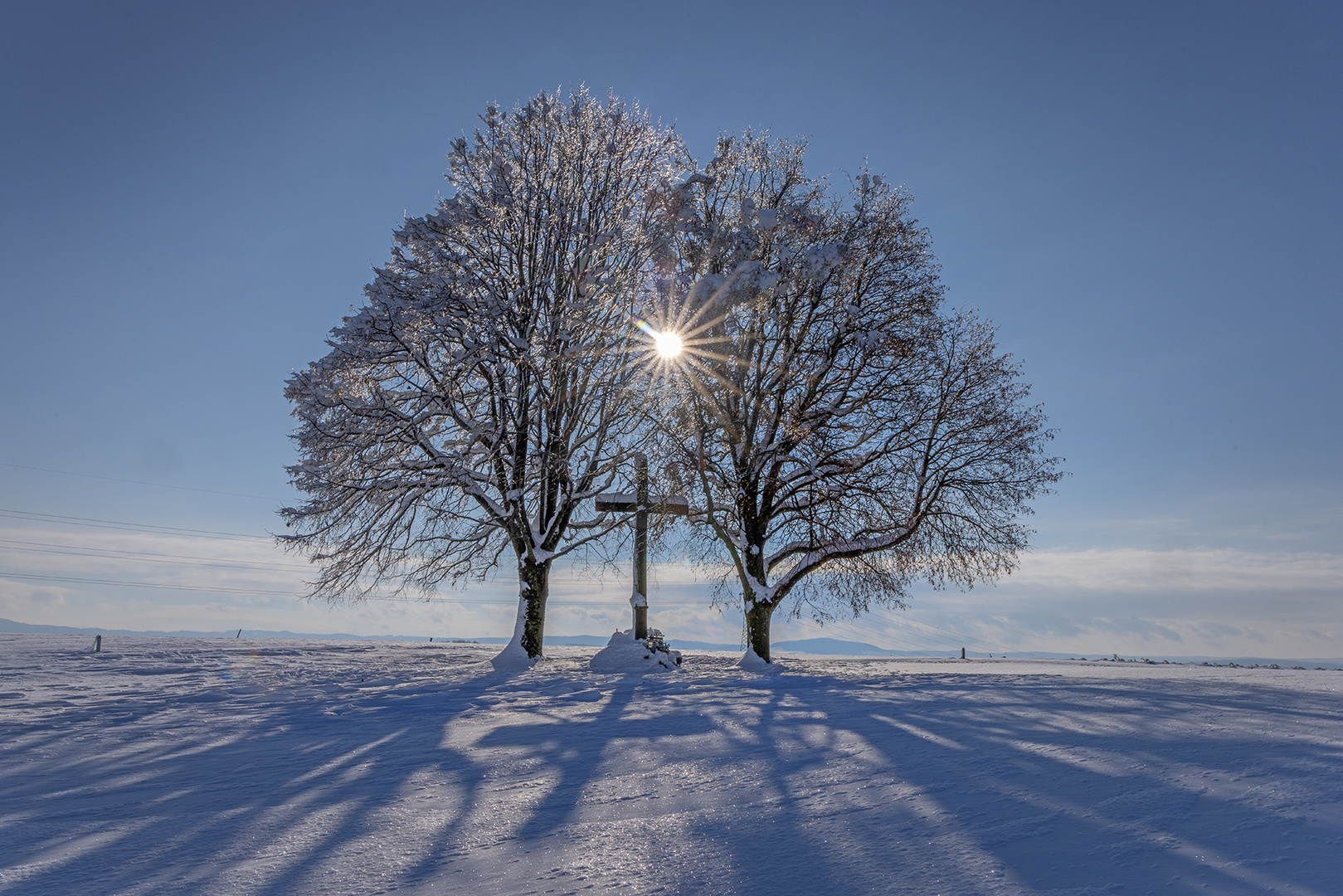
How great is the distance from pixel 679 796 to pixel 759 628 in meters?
12.8

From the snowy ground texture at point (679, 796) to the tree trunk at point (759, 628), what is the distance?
8034 mm

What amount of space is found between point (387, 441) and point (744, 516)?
8518mm

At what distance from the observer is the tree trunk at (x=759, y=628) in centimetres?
1677

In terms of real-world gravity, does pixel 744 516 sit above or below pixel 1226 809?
above

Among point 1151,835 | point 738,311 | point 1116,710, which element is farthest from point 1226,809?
point 738,311

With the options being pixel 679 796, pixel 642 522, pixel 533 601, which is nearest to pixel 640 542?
pixel 642 522

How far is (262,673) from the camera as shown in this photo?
494 inches

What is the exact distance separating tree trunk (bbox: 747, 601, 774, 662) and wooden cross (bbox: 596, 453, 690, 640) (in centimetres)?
253

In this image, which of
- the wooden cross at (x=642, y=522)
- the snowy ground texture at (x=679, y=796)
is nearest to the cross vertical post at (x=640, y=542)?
the wooden cross at (x=642, y=522)

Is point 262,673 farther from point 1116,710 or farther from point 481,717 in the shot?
point 1116,710

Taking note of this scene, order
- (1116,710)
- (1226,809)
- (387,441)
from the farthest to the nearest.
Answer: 1. (387,441)
2. (1116,710)
3. (1226,809)

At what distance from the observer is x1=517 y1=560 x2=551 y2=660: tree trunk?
651 inches

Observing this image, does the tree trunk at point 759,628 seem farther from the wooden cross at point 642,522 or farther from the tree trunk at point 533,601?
the tree trunk at point 533,601

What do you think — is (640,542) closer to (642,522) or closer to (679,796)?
(642,522)
